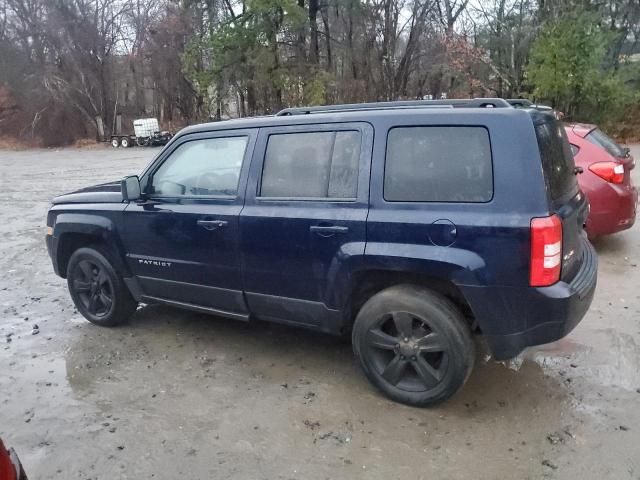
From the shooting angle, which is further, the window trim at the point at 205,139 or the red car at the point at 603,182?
the red car at the point at 603,182

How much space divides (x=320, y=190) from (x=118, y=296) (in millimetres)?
2329

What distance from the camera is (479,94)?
88.1 feet

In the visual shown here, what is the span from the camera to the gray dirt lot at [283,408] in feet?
10.3

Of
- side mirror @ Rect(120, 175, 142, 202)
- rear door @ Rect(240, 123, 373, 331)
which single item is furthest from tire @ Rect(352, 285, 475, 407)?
side mirror @ Rect(120, 175, 142, 202)

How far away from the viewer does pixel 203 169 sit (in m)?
4.41

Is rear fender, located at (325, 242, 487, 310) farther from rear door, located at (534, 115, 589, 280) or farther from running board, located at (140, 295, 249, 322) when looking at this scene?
running board, located at (140, 295, 249, 322)

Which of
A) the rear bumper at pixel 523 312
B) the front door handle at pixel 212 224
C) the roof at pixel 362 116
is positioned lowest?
the rear bumper at pixel 523 312

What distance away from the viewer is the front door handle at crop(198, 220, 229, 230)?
13.5ft

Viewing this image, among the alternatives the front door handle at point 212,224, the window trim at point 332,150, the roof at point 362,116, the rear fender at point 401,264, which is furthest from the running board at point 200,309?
the roof at point 362,116

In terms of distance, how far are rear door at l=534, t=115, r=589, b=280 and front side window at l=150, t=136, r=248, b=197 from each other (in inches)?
79.9

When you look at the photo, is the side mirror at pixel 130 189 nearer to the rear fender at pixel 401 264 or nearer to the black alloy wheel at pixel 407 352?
the rear fender at pixel 401 264

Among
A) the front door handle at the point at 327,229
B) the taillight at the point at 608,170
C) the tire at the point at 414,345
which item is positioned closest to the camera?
the tire at the point at 414,345

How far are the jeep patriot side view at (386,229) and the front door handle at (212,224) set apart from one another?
0.01 metres

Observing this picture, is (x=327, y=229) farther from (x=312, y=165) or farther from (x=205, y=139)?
(x=205, y=139)
